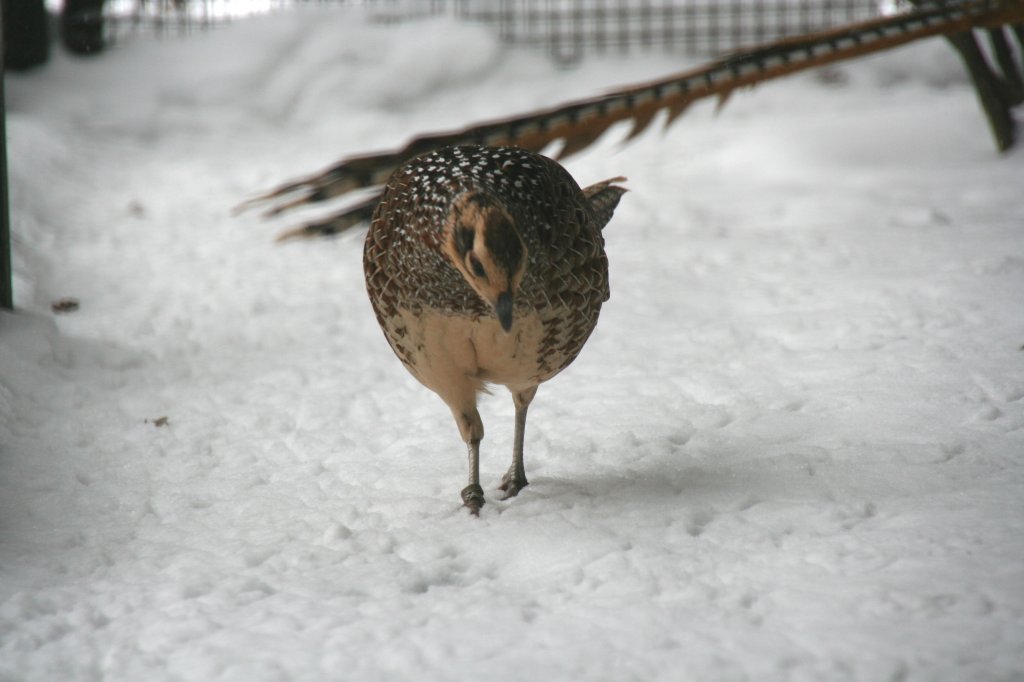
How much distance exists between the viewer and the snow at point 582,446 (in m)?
2.14

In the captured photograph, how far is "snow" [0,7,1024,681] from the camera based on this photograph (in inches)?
84.3

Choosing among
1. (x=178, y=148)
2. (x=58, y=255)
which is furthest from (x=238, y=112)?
(x=58, y=255)

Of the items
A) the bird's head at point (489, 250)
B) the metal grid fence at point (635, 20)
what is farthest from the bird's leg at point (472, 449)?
the metal grid fence at point (635, 20)

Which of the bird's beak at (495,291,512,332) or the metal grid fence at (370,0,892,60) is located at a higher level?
the metal grid fence at (370,0,892,60)

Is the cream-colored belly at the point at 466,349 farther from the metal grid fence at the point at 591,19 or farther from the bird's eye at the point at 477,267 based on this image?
the metal grid fence at the point at 591,19

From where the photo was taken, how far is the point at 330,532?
2.68 m

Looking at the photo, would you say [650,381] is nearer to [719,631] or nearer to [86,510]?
[719,631]

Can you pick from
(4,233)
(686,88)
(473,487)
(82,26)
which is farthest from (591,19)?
(473,487)

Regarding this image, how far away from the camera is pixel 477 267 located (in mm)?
2277

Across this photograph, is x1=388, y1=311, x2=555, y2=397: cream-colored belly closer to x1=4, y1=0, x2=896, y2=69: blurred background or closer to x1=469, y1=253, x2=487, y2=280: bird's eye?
x1=469, y1=253, x2=487, y2=280: bird's eye

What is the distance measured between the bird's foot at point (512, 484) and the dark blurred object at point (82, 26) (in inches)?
287

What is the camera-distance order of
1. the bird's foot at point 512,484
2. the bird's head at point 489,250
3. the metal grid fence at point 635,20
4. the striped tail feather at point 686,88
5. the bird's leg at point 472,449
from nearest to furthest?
the bird's head at point 489,250 < the bird's leg at point 472,449 < the bird's foot at point 512,484 < the striped tail feather at point 686,88 < the metal grid fence at point 635,20

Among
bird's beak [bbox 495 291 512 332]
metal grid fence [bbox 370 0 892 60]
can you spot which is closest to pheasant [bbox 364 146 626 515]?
bird's beak [bbox 495 291 512 332]

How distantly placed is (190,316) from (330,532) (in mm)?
2225
